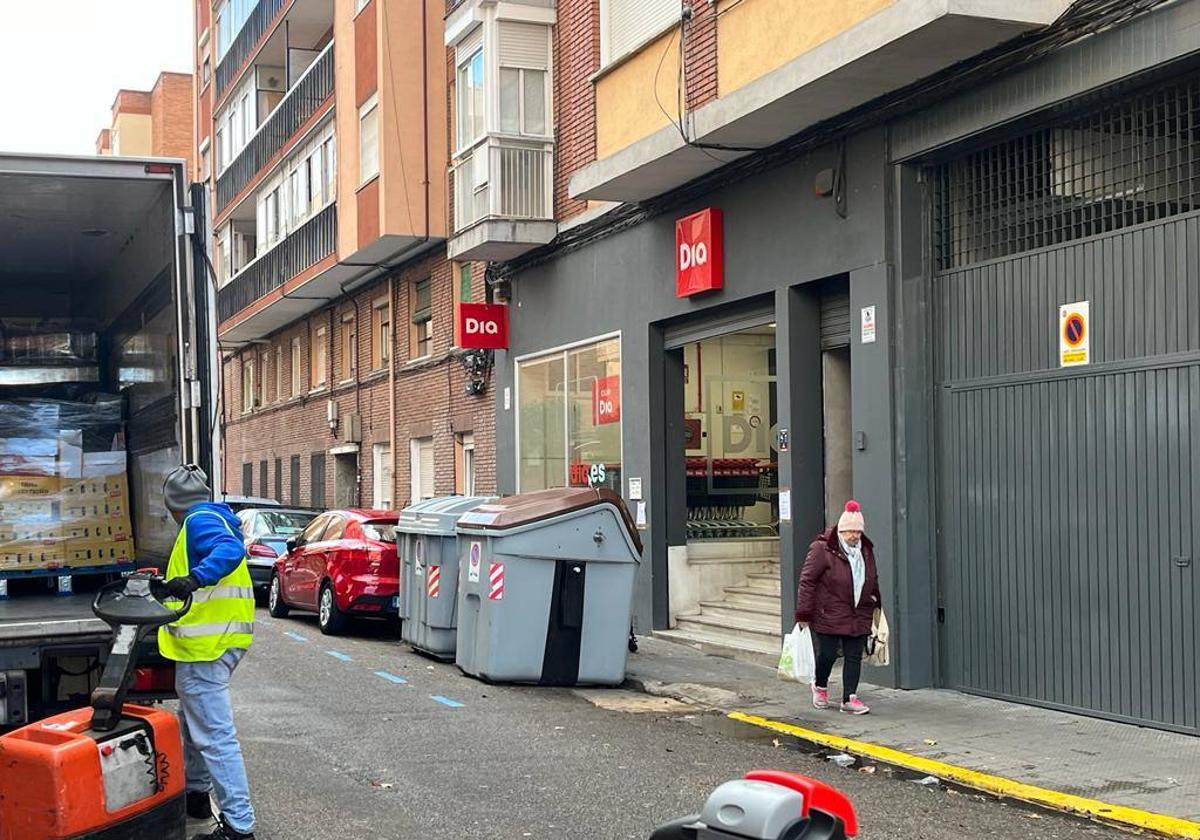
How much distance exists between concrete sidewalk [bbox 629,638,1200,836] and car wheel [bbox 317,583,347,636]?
174 inches

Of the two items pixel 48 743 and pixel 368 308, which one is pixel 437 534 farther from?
pixel 368 308

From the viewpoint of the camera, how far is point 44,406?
912 centimetres

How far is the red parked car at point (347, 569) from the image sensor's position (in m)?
15.2

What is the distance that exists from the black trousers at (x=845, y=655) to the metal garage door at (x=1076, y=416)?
1.24 meters

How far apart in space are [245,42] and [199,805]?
91.4 ft

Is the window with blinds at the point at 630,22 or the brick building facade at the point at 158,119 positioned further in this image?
the brick building facade at the point at 158,119

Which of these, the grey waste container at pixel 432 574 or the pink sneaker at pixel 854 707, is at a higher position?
the grey waste container at pixel 432 574

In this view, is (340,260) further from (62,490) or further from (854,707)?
(854,707)

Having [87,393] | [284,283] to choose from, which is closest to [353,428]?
[284,283]

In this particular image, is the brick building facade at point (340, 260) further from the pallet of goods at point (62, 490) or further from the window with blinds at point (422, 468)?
the pallet of goods at point (62, 490)

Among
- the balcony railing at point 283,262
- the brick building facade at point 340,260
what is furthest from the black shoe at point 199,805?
the balcony railing at point 283,262

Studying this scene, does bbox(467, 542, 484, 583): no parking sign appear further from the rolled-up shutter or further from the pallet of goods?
the rolled-up shutter

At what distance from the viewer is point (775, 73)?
11461 mm

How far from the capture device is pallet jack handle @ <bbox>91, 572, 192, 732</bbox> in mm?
5617
